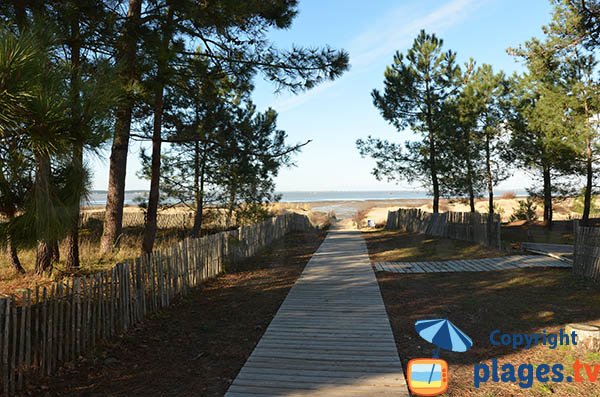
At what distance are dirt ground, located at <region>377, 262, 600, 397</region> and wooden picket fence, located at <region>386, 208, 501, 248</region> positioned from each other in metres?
3.99

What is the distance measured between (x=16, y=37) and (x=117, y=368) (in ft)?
11.8

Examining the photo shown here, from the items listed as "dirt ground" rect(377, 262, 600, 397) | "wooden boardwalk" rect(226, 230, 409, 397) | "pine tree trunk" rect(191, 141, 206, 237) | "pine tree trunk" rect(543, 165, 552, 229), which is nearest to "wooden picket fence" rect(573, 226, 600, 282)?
"dirt ground" rect(377, 262, 600, 397)

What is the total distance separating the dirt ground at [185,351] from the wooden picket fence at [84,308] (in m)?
0.20

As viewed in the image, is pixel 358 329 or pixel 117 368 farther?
pixel 358 329

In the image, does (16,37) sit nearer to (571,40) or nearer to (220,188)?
(571,40)

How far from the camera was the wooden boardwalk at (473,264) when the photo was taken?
1061 cm

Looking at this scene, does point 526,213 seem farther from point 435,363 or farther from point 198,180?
point 435,363

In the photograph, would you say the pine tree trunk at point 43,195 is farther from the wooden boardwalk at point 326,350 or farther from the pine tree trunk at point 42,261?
the pine tree trunk at point 42,261

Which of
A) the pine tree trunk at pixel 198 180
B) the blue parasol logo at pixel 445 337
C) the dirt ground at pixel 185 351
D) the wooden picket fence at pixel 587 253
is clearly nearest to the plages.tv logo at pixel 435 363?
the blue parasol logo at pixel 445 337

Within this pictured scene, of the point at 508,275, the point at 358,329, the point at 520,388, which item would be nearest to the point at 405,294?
the point at 358,329

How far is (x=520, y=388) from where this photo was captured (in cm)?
404

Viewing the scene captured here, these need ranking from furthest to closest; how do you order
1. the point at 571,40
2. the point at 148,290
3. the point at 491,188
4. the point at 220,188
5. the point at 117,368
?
1. the point at 491,188
2. the point at 220,188
3. the point at 571,40
4. the point at 148,290
5. the point at 117,368

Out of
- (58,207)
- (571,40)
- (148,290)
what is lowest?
(148,290)

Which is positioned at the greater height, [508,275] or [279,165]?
[279,165]
